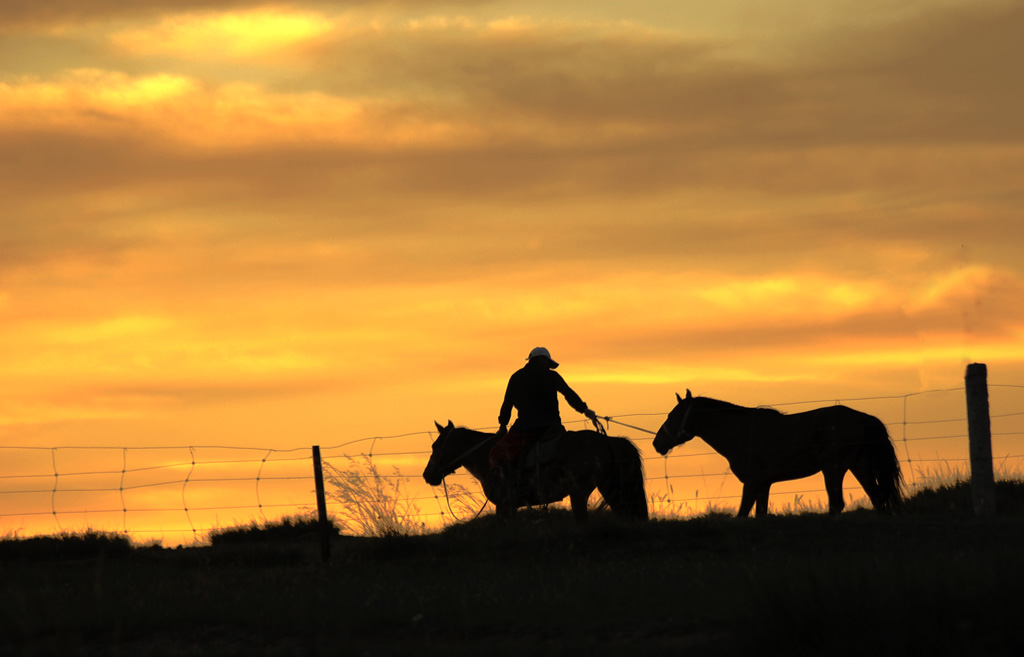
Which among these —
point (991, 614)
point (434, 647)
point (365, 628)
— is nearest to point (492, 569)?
point (365, 628)

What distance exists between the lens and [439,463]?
17.6 metres

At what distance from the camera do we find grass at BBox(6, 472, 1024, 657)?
834 centimetres

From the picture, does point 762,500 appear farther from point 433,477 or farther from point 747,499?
point 433,477

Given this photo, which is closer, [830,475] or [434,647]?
[434,647]

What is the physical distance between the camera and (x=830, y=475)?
17109 millimetres

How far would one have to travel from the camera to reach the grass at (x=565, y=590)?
8.34 m

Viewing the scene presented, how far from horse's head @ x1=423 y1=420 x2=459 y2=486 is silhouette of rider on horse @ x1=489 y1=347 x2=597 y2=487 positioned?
4.25 feet

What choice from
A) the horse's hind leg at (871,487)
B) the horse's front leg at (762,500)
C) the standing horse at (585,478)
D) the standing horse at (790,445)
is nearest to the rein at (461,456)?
the standing horse at (585,478)

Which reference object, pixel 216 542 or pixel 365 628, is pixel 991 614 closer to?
pixel 365 628

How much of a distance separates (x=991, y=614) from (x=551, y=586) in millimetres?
4066

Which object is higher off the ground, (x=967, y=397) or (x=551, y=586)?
(x=967, y=397)

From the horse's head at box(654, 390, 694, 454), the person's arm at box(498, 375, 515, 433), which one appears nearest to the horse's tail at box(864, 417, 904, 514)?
the horse's head at box(654, 390, 694, 454)

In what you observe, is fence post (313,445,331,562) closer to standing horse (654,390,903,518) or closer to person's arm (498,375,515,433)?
person's arm (498,375,515,433)

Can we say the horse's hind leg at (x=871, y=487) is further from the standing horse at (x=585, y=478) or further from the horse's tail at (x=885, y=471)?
the standing horse at (x=585, y=478)
